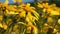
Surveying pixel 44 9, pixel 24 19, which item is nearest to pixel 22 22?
pixel 24 19

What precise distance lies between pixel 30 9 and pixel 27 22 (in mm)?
67

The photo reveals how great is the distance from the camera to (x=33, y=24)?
0.98 metres

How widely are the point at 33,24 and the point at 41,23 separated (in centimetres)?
4

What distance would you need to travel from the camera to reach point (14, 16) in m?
0.98

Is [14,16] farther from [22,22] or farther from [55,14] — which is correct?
[55,14]

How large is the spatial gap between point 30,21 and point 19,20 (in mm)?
54

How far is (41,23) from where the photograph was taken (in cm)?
99

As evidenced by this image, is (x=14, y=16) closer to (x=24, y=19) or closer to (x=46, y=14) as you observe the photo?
(x=24, y=19)

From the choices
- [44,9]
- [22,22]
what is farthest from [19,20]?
[44,9]

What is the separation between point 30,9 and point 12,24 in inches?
4.3

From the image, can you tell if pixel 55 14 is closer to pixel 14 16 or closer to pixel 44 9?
pixel 44 9

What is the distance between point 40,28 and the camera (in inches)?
38.6

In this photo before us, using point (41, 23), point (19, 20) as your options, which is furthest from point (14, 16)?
point (41, 23)

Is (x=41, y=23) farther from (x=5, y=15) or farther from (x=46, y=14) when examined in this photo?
(x=5, y=15)
